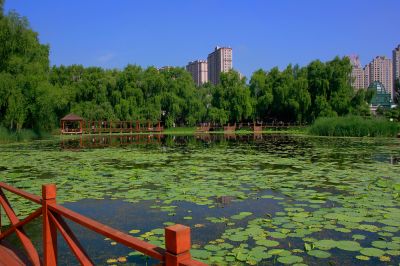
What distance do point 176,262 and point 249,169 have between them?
7668 mm

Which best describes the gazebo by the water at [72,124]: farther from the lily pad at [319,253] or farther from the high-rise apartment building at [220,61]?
the high-rise apartment building at [220,61]

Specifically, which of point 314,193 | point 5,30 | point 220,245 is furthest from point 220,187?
point 5,30

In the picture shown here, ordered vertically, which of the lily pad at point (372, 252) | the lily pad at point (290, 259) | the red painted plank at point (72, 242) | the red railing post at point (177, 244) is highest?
the red railing post at point (177, 244)

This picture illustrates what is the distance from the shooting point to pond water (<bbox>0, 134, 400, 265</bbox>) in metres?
3.49

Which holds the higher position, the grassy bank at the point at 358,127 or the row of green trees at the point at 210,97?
the row of green trees at the point at 210,97

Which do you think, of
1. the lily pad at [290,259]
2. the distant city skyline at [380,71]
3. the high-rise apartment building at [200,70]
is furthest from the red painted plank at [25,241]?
the distant city skyline at [380,71]

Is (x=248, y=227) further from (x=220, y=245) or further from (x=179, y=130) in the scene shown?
(x=179, y=130)

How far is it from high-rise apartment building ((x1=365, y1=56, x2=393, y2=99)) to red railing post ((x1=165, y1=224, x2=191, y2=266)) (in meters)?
89.1

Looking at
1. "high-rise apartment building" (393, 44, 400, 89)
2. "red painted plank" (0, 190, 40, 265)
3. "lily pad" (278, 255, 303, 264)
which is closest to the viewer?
"red painted plank" (0, 190, 40, 265)

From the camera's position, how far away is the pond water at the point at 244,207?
349 cm

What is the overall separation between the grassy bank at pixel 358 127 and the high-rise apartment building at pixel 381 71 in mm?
64611

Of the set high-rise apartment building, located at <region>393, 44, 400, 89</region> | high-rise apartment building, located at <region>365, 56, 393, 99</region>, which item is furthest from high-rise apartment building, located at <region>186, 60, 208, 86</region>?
high-rise apartment building, located at <region>393, 44, 400, 89</region>

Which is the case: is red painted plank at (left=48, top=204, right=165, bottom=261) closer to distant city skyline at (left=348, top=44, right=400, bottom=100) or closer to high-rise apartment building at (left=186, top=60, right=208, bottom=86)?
high-rise apartment building at (left=186, top=60, right=208, bottom=86)

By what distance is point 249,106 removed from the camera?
133 feet
